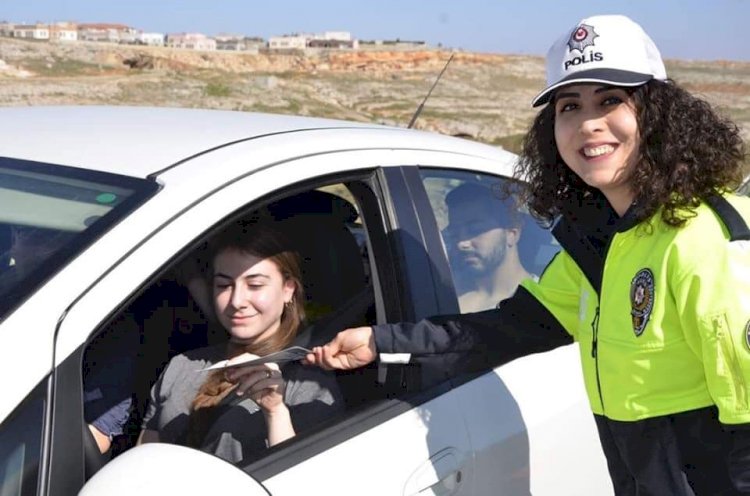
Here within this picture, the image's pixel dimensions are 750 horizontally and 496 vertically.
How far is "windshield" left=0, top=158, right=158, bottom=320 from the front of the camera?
5.18 ft

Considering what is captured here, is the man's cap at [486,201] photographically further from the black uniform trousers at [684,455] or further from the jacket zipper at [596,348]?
the black uniform trousers at [684,455]

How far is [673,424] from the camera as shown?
1.73m

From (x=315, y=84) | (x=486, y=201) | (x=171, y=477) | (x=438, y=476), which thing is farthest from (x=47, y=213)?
(x=315, y=84)

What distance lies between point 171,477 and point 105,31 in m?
110

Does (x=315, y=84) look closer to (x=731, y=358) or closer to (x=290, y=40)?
(x=731, y=358)

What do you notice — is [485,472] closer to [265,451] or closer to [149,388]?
[265,451]

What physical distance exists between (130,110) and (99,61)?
4664 centimetres

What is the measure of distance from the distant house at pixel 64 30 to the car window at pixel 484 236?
100136 millimetres

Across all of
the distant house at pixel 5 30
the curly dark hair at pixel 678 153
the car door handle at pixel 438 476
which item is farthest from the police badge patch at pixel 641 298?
the distant house at pixel 5 30

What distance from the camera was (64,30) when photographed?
4070 inches

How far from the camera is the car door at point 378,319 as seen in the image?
4.87 ft

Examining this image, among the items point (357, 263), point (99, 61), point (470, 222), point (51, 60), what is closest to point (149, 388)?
point (357, 263)

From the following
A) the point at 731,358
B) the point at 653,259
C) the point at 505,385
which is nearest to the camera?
the point at 731,358

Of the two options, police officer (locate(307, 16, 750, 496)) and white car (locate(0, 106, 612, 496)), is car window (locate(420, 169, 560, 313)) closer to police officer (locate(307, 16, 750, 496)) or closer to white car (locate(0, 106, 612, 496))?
white car (locate(0, 106, 612, 496))
